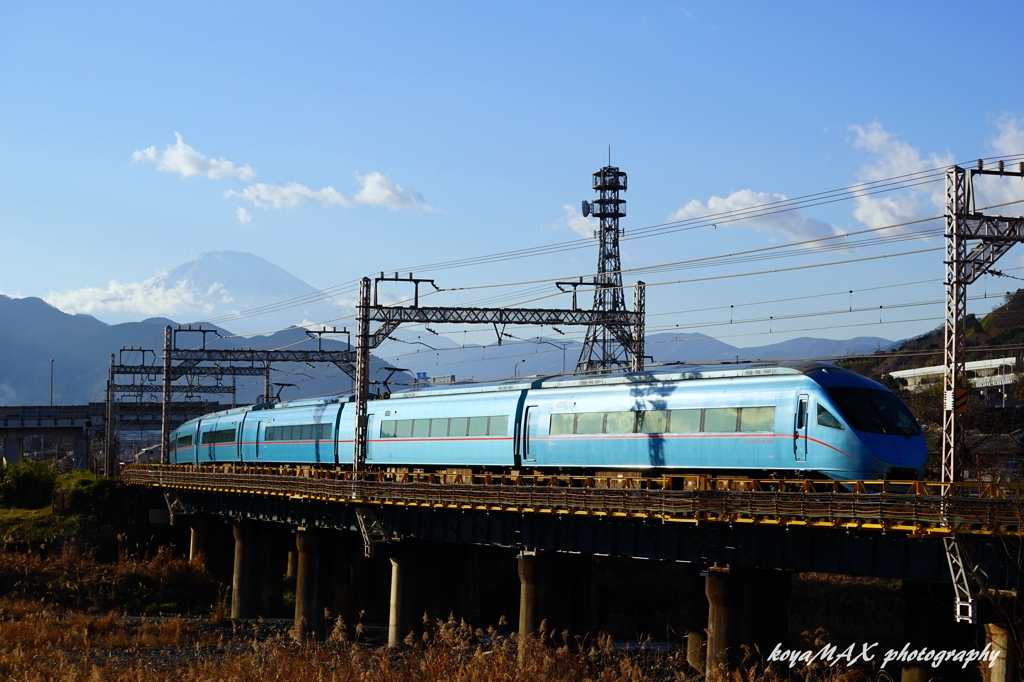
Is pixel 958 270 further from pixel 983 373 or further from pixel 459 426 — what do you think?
pixel 983 373

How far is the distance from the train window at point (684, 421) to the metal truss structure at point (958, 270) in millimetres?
9276

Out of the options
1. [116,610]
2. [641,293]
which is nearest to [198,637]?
[116,610]

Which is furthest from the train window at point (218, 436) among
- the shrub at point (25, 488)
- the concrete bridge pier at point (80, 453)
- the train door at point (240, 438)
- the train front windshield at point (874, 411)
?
the train front windshield at point (874, 411)

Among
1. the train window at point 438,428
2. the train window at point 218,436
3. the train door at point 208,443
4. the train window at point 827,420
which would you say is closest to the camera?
the train window at point 827,420

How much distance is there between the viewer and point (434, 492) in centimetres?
3953

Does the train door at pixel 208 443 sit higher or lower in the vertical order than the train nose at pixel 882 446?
lower

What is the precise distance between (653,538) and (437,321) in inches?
745

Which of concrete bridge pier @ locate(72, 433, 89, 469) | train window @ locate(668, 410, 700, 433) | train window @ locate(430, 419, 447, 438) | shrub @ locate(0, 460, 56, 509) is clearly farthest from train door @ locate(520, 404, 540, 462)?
concrete bridge pier @ locate(72, 433, 89, 469)

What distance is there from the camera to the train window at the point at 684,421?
35.3 metres

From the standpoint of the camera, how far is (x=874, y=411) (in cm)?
3183

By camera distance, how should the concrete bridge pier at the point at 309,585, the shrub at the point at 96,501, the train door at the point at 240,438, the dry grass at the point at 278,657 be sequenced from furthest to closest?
1. the shrub at the point at 96,501
2. the train door at the point at 240,438
3. the concrete bridge pier at the point at 309,585
4. the dry grass at the point at 278,657

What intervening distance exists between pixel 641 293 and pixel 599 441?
16931 millimetres

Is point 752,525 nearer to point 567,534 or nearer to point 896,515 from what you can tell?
point 896,515

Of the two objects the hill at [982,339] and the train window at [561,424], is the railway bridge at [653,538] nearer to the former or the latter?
the train window at [561,424]
